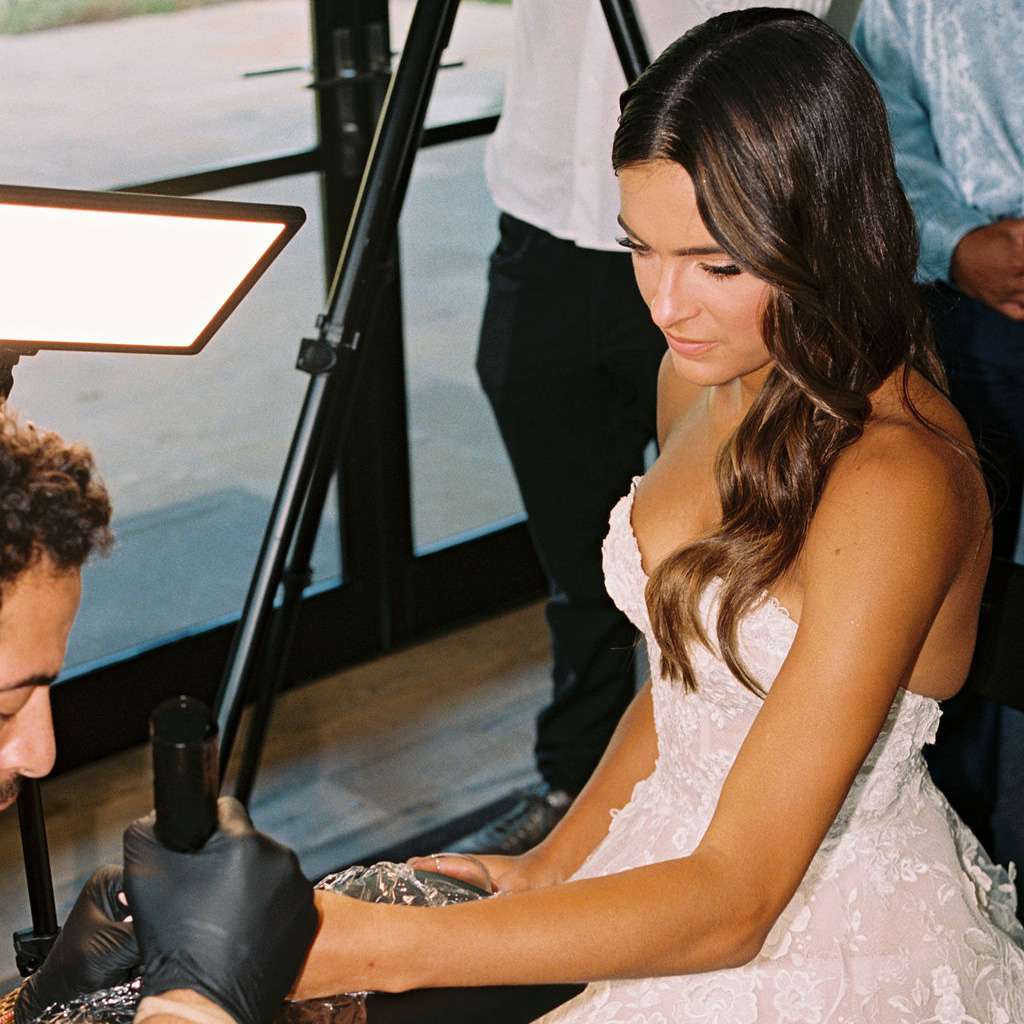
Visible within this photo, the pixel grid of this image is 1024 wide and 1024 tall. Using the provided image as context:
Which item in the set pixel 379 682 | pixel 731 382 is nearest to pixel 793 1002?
pixel 731 382

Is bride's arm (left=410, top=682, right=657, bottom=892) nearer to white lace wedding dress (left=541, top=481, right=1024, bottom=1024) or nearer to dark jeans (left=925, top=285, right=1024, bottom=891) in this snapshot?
white lace wedding dress (left=541, top=481, right=1024, bottom=1024)

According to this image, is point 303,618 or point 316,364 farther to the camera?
point 303,618

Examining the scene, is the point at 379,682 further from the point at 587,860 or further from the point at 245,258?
the point at 245,258

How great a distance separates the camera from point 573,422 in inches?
93.4

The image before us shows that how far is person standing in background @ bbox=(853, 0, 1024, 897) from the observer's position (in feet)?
6.72

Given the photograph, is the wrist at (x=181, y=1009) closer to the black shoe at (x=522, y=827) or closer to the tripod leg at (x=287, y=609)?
the tripod leg at (x=287, y=609)

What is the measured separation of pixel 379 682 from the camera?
3.01 m

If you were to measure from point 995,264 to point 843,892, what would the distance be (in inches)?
36.7

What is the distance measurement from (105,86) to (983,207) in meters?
1.31

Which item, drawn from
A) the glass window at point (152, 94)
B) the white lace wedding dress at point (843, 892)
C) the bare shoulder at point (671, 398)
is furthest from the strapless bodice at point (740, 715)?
the glass window at point (152, 94)

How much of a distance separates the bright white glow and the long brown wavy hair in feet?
1.31

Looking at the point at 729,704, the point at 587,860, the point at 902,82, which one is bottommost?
the point at 587,860

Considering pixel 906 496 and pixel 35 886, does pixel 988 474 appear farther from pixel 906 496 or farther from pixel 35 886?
pixel 35 886

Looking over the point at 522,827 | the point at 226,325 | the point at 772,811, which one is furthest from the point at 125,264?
the point at 226,325
